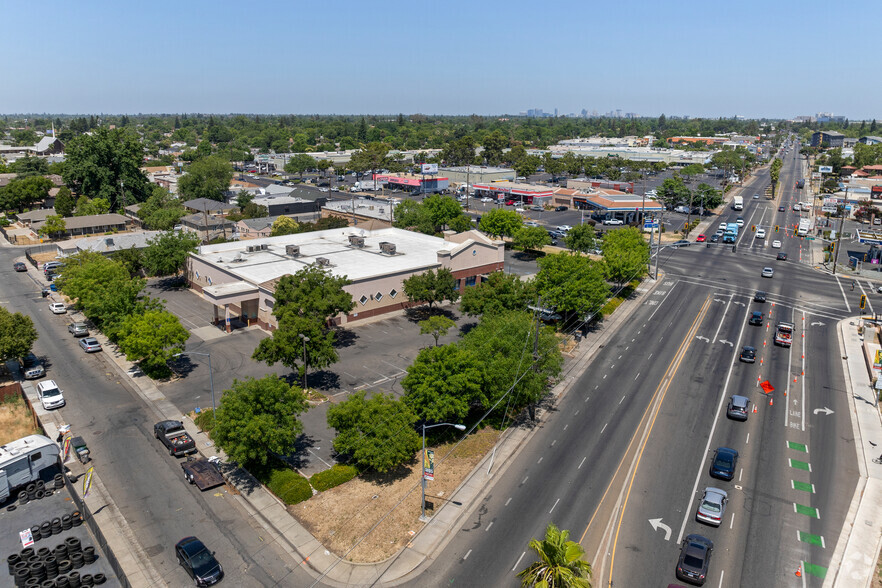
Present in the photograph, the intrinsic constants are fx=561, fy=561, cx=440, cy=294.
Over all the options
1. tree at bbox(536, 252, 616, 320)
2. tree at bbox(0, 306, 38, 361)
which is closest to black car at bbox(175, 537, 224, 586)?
tree at bbox(0, 306, 38, 361)

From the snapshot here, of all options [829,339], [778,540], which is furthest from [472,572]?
[829,339]

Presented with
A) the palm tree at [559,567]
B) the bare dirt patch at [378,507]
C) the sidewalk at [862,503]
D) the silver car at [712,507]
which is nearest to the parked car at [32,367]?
the bare dirt patch at [378,507]

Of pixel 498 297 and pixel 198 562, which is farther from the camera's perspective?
pixel 498 297

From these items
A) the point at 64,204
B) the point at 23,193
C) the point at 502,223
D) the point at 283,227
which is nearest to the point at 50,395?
the point at 283,227

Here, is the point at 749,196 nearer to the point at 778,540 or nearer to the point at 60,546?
the point at 778,540

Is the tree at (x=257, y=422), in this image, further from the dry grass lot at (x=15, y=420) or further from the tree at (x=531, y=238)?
the tree at (x=531, y=238)

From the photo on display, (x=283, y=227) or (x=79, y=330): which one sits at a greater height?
(x=283, y=227)

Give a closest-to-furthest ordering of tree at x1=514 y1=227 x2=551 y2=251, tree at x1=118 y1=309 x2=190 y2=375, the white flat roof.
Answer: tree at x1=118 y1=309 x2=190 y2=375
the white flat roof
tree at x1=514 y1=227 x2=551 y2=251

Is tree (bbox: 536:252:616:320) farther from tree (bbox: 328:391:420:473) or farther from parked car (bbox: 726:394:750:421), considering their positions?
tree (bbox: 328:391:420:473)

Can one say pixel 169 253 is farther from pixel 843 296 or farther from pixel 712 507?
pixel 843 296
